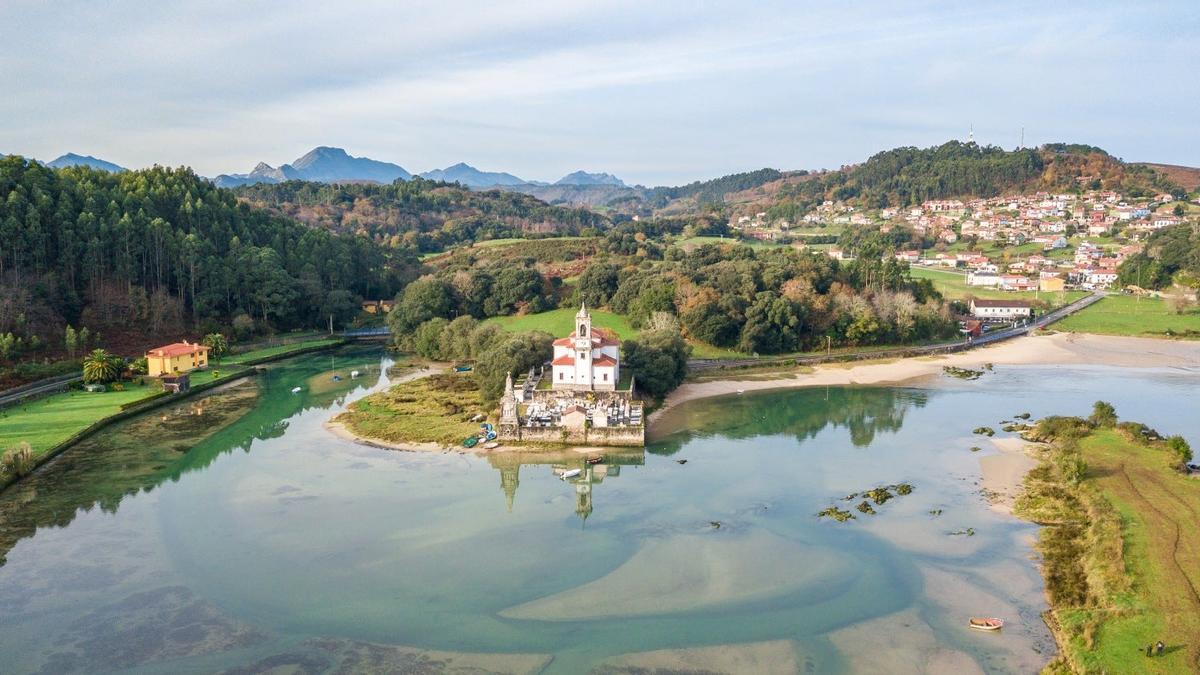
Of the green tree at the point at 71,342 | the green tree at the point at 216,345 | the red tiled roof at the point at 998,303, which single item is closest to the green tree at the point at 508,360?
the green tree at the point at 216,345

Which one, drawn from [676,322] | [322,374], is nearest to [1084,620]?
[676,322]

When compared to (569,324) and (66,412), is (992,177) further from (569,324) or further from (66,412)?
(66,412)

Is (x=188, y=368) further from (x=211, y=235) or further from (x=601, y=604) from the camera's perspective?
(x=601, y=604)

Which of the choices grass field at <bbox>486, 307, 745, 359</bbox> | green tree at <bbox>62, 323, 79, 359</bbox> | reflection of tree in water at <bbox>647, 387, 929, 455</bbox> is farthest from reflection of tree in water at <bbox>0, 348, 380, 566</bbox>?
reflection of tree in water at <bbox>647, 387, 929, 455</bbox>

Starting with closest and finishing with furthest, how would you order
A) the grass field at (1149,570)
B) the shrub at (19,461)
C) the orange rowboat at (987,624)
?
the grass field at (1149,570) → the orange rowboat at (987,624) → the shrub at (19,461)

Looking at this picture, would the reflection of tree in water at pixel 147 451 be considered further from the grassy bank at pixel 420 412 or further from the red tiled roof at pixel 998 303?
the red tiled roof at pixel 998 303

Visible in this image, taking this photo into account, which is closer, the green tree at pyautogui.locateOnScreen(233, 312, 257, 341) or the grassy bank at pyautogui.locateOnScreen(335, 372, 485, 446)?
the grassy bank at pyautogui.locateOnScreen(335, 372, 485, 446)

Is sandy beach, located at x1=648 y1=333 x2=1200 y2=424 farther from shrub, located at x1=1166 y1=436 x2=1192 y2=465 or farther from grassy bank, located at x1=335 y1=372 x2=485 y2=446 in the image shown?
shrub, located at x1=1166 y1=436 x2=1192 y2=465
